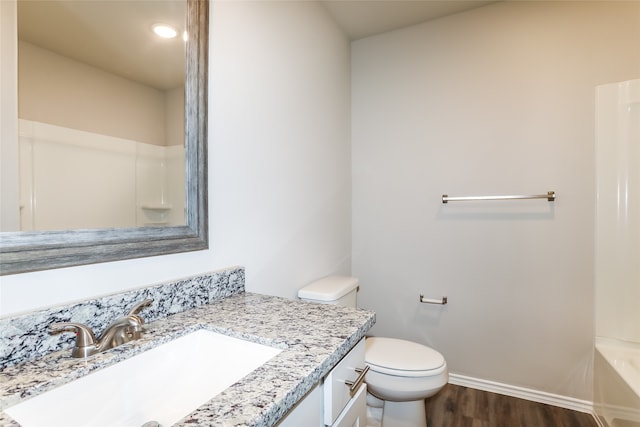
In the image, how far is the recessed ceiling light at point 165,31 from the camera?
1013 mm

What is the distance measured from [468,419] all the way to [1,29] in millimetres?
2444

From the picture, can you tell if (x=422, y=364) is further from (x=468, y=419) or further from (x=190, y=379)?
(x=190, y=379)

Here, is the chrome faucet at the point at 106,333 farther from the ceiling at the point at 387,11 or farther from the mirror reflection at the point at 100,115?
the ceiling at the point at 387,11

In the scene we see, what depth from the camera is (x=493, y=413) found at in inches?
72.4

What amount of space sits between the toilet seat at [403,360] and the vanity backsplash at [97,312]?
86 centimetres

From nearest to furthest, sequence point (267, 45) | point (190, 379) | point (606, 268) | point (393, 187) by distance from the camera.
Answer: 1. point (190, 379)
2. point (267, 45)
3. point (606, 268)
4. point (393, 187)

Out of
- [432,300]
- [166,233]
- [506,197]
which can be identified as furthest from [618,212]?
[166,233]

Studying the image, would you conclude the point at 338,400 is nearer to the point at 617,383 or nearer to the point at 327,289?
the point at 327,289

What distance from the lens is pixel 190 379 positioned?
801 millimetres

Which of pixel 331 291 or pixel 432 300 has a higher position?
pixel 331 291

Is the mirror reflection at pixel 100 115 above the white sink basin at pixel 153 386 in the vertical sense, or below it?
above

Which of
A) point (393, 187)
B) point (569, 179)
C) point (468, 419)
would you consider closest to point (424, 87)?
point (393, 187)

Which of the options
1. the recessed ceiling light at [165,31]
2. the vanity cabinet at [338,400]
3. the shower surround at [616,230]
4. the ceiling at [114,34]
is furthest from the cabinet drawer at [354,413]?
the shower surround at [616,230]

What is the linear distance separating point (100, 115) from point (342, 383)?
3.17 feet
